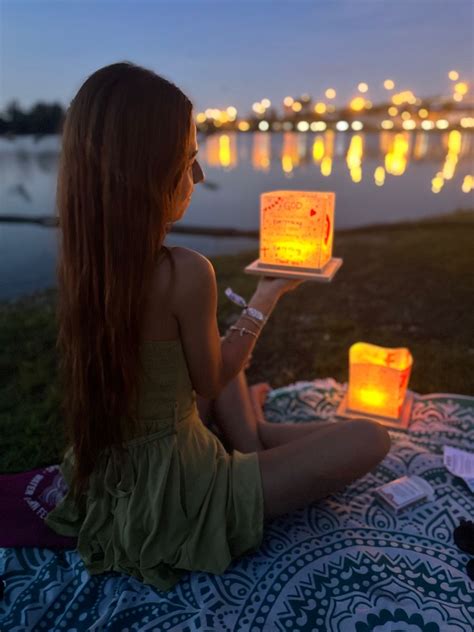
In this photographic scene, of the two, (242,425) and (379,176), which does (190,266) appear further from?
(379,176)

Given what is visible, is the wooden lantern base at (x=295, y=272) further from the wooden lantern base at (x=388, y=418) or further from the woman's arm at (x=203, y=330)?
the wooden lantern base at (x=388, y=418)

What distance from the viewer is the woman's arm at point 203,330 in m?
1.30

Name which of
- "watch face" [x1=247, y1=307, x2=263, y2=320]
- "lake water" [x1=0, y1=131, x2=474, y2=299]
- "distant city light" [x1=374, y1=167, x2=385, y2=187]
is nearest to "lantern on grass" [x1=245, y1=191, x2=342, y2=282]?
"watch face" [x1=247, y1=307, x2=263, y2=320]

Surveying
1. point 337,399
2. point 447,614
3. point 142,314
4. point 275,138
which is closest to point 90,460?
point 142,314

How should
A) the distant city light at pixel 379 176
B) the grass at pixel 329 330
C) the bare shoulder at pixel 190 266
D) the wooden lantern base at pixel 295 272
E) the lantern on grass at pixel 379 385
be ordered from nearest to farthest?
the bare shoulder at pixel 190 266
the wooden lantern base at pixel 295 272
the lantern on grass at pixel 379 385
the grass at pixel 329 330
the distant city light at pixel 379 176

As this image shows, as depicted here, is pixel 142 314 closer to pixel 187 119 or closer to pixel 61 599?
pixel 187 119

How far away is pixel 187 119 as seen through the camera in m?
1.20

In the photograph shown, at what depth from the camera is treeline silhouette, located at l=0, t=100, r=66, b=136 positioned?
5836 mm

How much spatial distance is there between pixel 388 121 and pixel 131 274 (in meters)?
24.5

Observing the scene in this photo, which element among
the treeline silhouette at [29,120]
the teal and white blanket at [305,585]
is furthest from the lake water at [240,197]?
the teal and white blanket at [305,585]

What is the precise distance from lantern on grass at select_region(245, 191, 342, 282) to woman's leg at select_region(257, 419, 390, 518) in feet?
2.17

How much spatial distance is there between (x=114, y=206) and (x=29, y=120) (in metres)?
6.04

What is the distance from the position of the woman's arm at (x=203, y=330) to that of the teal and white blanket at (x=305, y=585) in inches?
23.4

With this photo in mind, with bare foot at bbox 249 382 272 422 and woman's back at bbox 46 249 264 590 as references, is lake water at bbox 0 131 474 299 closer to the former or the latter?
bare foot at bbox 249 382 272 422
